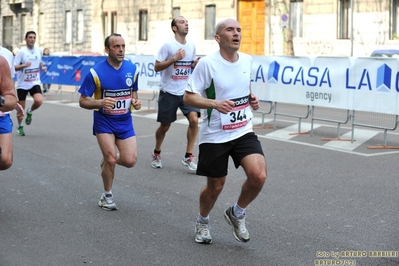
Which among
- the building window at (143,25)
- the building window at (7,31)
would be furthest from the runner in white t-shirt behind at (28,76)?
the building window at (7,31)

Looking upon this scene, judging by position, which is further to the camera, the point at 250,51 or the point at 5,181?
the point at 250,51

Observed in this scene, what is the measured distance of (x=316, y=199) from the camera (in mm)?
8836

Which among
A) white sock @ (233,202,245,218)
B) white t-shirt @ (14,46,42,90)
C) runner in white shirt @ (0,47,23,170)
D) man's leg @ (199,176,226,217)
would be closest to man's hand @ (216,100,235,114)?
man's leg @ (199,176,226,217)

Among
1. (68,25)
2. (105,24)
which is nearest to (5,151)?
(105,24)

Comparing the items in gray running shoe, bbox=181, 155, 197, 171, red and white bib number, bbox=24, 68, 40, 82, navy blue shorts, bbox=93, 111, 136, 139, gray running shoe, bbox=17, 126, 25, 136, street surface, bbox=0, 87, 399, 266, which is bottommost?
street surface, bbox=0, 87, 399, 266

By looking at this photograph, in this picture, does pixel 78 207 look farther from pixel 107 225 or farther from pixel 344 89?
pixel 344 89

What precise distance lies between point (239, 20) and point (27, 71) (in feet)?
79.3

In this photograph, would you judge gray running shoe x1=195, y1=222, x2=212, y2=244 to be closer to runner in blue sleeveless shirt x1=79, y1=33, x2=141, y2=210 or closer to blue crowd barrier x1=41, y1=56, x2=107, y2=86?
runner in blue sleeveless shirt x1=79, y1=33, x2=141, y2=210

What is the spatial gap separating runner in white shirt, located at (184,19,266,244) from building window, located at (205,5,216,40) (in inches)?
1314

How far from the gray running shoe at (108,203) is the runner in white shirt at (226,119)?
5.50 ft

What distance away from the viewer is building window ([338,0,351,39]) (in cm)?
3325

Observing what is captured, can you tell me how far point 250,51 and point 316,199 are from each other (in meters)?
29.3

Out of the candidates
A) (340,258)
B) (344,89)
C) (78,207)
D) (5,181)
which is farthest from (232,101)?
(344,89)

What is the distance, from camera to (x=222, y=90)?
22.1 ft
